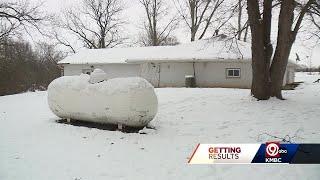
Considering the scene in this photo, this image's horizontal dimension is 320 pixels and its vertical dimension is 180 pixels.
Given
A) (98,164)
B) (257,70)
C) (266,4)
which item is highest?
(266,4)

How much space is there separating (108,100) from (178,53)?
58.8 feet

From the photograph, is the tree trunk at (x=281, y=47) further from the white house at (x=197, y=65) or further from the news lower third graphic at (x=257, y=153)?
the white house at (x=197, y=65)

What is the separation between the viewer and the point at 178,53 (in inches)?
1113

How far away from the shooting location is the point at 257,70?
1473 centimetres

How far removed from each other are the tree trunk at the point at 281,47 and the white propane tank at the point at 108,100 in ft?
20.3

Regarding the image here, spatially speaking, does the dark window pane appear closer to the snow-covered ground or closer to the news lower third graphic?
the snow-covered ground

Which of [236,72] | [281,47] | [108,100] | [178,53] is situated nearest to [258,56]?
[281,47]

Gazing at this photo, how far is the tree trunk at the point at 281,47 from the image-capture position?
14.4 meters

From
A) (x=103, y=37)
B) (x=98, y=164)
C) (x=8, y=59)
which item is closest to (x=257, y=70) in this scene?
Answer: (x=98, y=164)

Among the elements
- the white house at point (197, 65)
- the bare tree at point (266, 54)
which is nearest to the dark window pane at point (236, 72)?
the white house at point (197, 65)

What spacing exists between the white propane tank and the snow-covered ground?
1.45ft

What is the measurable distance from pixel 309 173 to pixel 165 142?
12.3 feet

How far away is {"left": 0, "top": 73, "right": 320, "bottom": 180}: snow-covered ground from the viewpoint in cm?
726

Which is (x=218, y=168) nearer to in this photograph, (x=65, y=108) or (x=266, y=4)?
(x=65, y=108)
